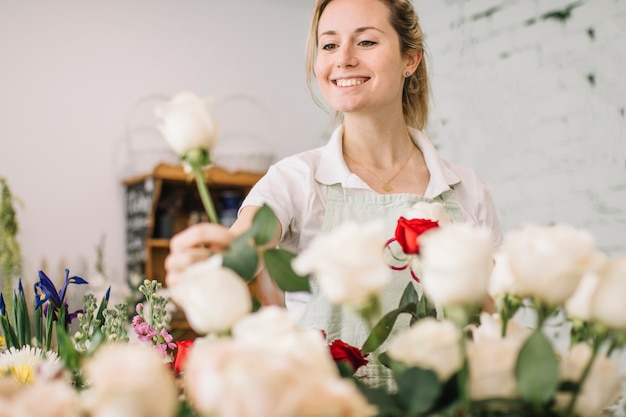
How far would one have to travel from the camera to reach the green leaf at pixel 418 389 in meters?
0.51

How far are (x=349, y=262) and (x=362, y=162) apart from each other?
1221mm

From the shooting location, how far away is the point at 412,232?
0.78 metres

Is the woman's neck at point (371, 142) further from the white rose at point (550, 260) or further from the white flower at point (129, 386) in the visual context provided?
the white flower at point (129, 386)

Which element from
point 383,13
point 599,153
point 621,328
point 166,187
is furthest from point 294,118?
point 621,328

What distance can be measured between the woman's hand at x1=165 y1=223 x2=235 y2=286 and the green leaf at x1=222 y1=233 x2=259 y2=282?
0.12 ft

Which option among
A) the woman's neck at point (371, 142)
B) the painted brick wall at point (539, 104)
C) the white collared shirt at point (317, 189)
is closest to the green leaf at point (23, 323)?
the white collared shirt at point (317, 189)

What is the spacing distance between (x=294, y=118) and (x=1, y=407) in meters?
4.59

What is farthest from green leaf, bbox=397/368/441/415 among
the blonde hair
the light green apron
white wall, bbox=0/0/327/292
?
white wall, bbox=0/0/327/292

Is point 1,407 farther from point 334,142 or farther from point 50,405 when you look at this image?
point 334,142

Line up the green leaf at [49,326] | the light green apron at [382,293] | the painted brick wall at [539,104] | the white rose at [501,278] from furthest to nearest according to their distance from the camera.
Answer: the painted brick wall at [539,104], the light green apron at [382,293], the green leaf at [49,326], the white rose at [501,278]

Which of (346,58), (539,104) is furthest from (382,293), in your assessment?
(539,104)

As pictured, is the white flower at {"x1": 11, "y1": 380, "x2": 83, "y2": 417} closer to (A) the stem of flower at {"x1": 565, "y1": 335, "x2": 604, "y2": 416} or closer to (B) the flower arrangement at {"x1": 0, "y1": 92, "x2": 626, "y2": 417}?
(B) the flower arrangement at {"x1": 0, "y1": 92, "x2": 626, "y2": 417}

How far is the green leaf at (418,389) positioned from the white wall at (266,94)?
301 cm

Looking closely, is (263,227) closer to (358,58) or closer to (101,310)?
(101,310)
